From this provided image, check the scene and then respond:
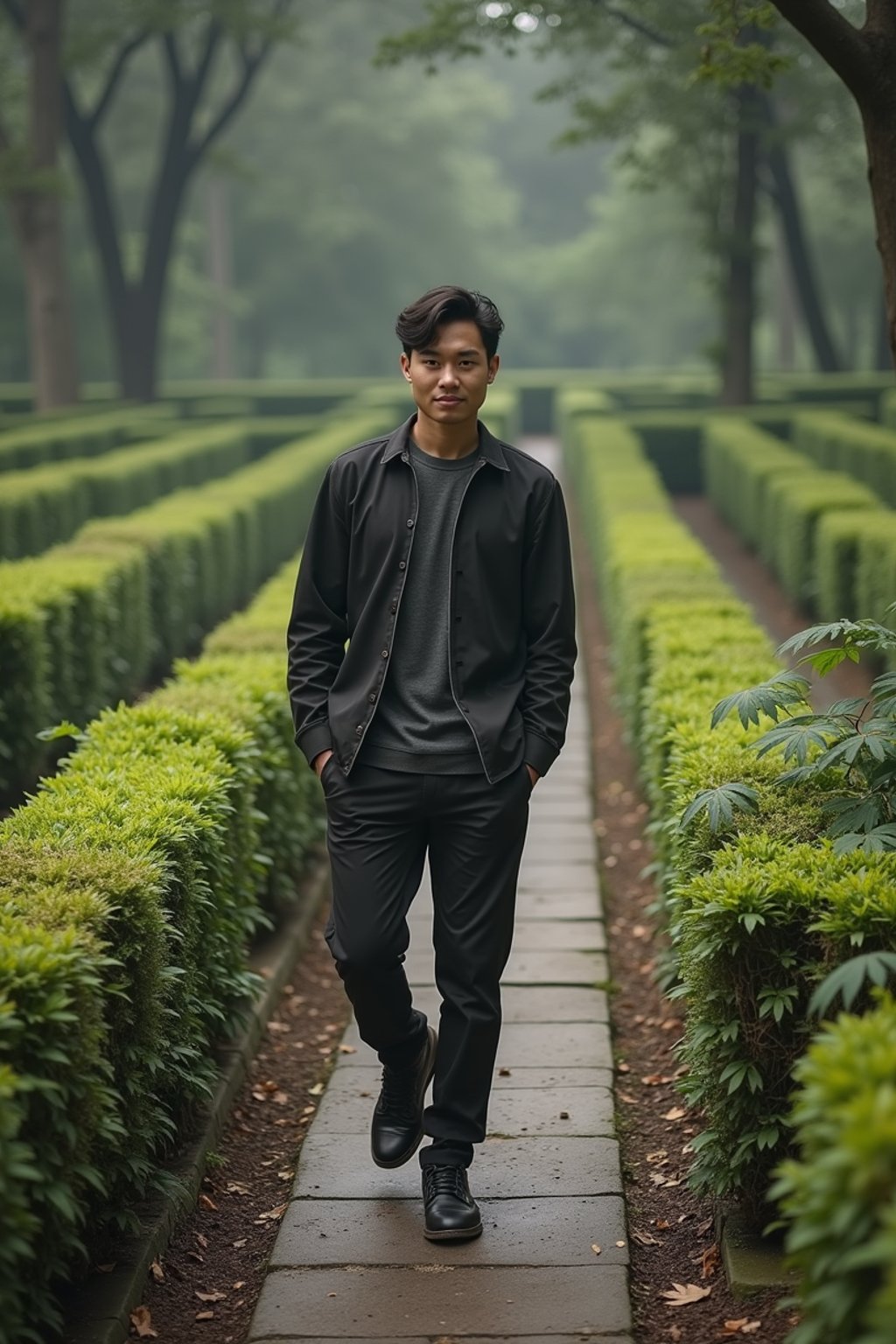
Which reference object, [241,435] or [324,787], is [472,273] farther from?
[324,787]

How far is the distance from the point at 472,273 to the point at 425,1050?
169 ft

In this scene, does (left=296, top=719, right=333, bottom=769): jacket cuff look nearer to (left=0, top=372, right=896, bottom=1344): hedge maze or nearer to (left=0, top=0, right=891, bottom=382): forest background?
(left=0, top=372, right=896, bottom=1344): hedge maze

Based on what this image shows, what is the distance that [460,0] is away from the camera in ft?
53.0

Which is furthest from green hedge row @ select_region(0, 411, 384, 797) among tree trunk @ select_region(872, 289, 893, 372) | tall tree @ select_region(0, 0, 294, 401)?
tree trunk @ select_region(872, 289, 893, 372)

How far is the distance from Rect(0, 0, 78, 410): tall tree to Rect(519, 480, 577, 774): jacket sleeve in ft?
63.7

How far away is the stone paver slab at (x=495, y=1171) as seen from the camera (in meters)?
4.11

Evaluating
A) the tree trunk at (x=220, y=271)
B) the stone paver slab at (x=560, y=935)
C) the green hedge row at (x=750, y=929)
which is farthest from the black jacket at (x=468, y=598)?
the tree trunk at (x=220, y=271)

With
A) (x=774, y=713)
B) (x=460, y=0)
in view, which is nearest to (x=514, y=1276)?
(x=774, y=713)

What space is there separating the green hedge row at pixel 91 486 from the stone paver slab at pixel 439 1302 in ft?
30.4

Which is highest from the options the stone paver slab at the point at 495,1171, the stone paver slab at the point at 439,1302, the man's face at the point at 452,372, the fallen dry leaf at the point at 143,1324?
the man's face at the point at 452,372

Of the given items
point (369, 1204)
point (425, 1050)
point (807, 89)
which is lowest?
point (369, 1204)

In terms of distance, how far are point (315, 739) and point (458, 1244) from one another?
48.1 inches

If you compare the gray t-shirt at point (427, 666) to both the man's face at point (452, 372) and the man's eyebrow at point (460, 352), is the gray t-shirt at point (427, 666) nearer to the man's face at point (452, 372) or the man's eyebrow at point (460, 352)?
the man's face at point (452, 372)

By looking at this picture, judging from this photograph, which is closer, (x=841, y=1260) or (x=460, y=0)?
(x=841, y=1260)
